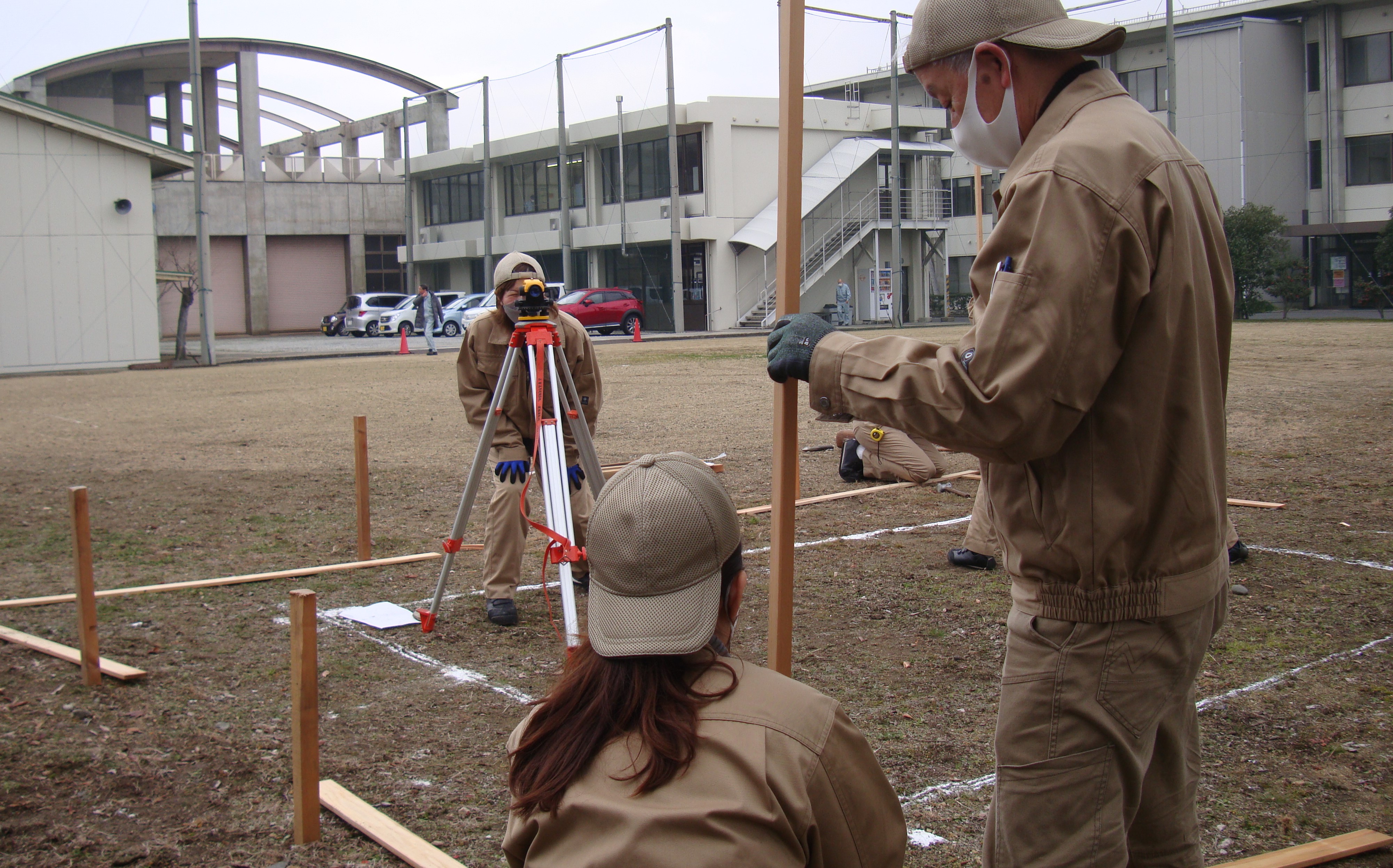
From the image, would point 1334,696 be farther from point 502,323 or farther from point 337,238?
point 337,238

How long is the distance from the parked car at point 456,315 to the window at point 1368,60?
31.0m

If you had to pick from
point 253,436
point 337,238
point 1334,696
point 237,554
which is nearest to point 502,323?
point 237,554

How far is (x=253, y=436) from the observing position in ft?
43.7

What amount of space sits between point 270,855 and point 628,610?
2202mm

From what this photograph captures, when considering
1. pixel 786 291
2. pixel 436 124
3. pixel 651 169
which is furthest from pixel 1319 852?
pixel 436 124

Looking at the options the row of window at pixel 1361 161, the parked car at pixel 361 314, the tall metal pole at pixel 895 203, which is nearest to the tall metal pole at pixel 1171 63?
the row of window at pixel 1361 161

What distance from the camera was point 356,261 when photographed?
54125mm

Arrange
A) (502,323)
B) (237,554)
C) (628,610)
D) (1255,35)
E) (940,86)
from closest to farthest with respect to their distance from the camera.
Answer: (628,610) → (940,86) → (502,323) → (237,554) → (1255,35)

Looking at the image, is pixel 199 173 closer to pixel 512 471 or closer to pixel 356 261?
pixel 512 471

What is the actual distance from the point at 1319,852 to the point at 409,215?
5231cm

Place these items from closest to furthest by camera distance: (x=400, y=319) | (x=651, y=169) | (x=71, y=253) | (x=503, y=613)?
(x=503, y=613) < (x=71, y=253) < (x=400, y=319) < (x=651, y=169)

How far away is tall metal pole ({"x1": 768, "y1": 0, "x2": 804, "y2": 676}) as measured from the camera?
232 centimetres

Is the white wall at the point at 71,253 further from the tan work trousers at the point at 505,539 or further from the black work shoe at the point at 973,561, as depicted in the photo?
the black work shoe at the point at 973,561

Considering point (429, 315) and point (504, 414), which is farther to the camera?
point (429, 315)
